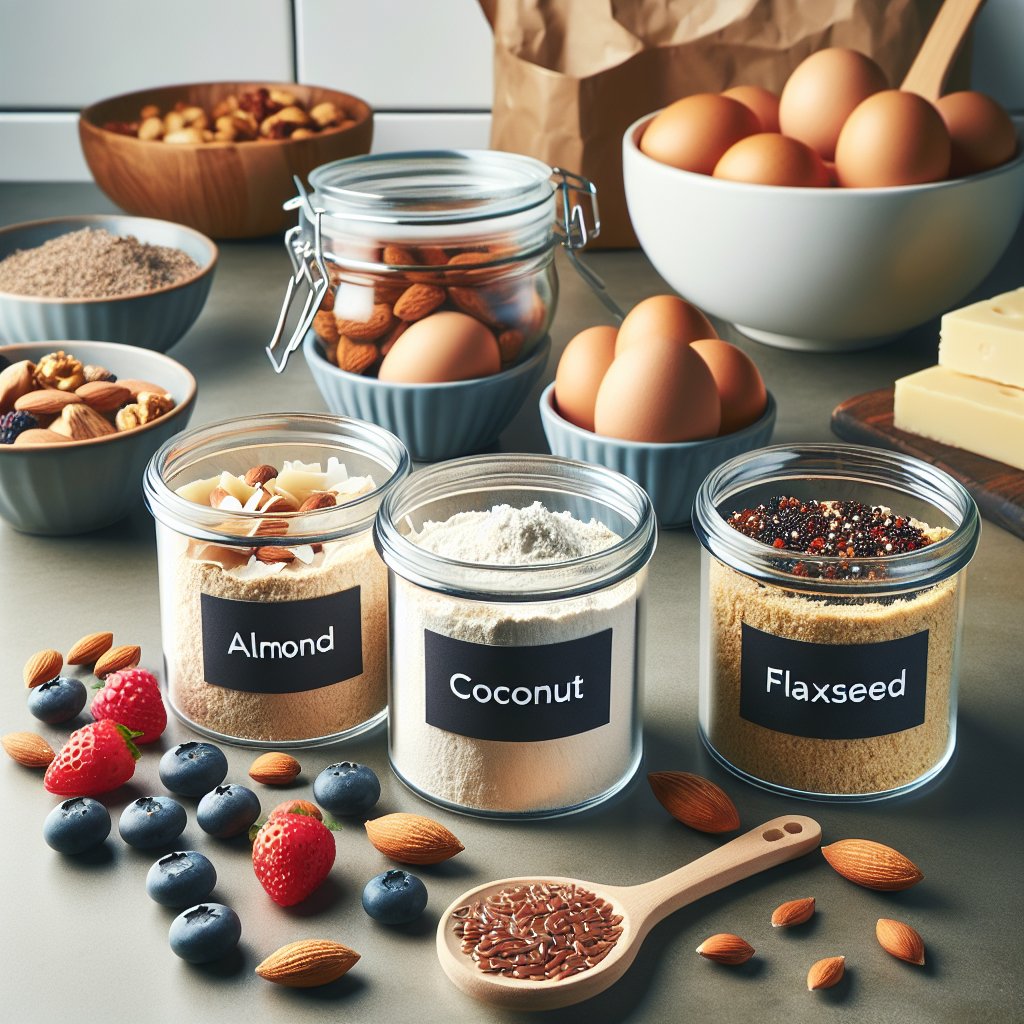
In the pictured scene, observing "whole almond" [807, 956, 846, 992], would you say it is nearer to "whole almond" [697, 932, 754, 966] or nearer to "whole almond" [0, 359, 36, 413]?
"whole almond" [697, 932, 754, 966]

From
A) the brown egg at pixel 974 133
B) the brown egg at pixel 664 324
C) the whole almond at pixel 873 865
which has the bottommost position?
the whole almond at pixel 873 865

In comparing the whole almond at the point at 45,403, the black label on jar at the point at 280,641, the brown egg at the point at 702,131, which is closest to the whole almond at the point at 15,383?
the whole almond at the point at 45,403

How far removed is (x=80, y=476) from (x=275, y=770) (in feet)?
1.15

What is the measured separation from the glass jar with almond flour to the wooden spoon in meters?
0.18

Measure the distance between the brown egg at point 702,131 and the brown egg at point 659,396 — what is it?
0.32 metres

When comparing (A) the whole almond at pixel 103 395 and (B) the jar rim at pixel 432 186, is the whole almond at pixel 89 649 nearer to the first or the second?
(A) the whole almond at pixel 103 395

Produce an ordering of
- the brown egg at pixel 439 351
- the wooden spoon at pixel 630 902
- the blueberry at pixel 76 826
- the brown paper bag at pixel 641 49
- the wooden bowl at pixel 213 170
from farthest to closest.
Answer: the wooden bowl at pixel 213 170 → the brown paper bag at pixel 641 49 → the brown egg at pixel 439 351 → the blueberry at pixel 76 826 → the wooden spoon at pixel 630 902

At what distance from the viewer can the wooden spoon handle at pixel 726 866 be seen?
697mm

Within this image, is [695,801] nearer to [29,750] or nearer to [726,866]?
[726,866]

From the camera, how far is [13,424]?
3.48 feet

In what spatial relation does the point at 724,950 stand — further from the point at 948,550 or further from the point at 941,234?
the point at 941,234

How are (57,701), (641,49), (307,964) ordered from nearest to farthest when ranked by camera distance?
(307,964) < (57,701) < (641,49)

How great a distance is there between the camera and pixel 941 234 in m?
1.25

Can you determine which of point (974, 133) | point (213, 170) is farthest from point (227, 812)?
point (213, 170)
